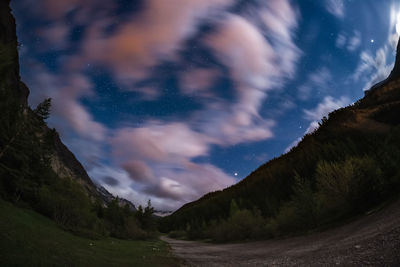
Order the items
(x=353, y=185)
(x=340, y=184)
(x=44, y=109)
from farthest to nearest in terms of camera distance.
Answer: (x=44, y=109) → (x=340, y=184) → (x=353, y=185)

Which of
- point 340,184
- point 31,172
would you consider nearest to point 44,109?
point 31,172

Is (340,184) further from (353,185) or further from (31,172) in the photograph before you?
(31,172)

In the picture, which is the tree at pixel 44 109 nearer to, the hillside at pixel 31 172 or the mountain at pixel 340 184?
the hillside at pixel 31 172

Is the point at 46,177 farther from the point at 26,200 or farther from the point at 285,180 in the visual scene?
the point at 285,180

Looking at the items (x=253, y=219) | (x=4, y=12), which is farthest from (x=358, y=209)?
(x=4, y=12)

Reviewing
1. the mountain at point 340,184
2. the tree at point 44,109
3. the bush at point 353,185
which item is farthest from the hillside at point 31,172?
the bush at point 353,185

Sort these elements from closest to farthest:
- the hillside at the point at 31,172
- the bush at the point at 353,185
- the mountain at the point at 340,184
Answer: the bush at the point at 353,185 < the mountain at the point at 340,184 < the hillside at the point at 31,172

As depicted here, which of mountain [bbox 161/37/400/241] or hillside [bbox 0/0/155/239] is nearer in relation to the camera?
mountain [bbox 161/37/400/241]

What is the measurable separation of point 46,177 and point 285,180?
62696 mm

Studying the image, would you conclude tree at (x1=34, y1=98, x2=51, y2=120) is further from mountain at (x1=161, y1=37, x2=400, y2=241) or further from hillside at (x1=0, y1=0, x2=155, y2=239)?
mountain at (x1=161, y1=37, x2=400, y2=241)

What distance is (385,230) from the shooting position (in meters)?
12.2

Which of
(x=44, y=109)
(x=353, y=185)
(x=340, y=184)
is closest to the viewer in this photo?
(x=353, y=185)

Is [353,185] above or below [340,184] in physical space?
below

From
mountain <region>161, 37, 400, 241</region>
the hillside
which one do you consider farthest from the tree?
mountain <region>161, 37, 400, 241</region>
